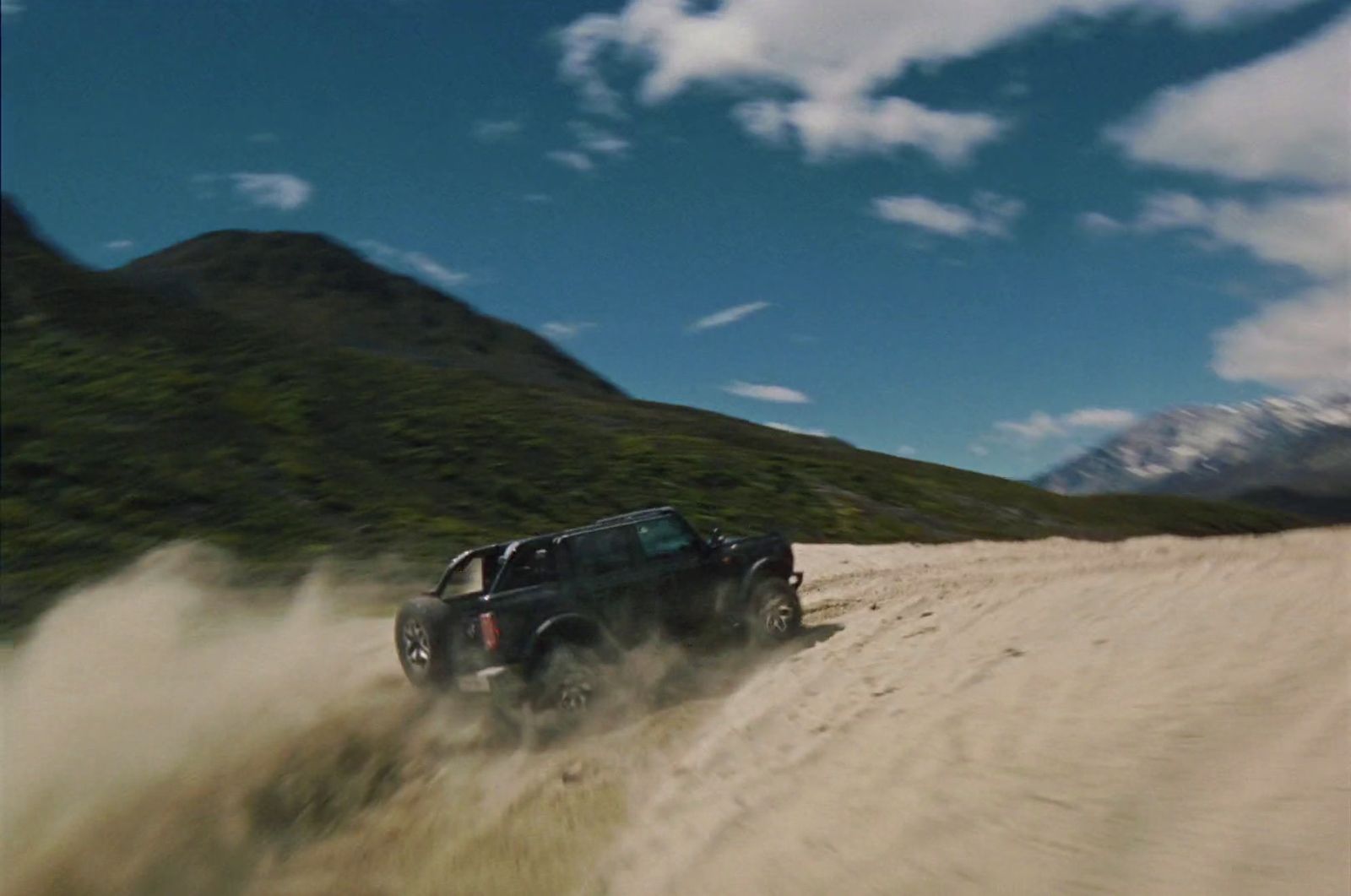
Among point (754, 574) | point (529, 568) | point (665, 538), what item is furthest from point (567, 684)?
point (754, 574)

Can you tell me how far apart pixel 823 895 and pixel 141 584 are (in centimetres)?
1171

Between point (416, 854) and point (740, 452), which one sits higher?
point (740, 452)

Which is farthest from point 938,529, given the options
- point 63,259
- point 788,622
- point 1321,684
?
point 63,259

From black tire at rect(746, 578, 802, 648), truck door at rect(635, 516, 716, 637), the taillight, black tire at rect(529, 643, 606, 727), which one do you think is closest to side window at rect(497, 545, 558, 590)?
the taillight

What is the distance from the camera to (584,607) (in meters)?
10.1

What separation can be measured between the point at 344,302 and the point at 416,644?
146770mm

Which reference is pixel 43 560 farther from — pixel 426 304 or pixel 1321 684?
pixel 426 304

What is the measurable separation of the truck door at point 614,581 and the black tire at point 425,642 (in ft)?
4.22

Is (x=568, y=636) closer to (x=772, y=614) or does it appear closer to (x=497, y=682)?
(x=497, y=682)

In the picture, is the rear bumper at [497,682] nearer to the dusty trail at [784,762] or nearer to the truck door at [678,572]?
the dusty trail at [784,762]

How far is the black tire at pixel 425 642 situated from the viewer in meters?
9.67

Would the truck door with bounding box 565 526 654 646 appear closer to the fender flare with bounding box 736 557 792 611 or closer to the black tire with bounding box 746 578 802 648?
the fender flare with bounding box 736 557 792 611

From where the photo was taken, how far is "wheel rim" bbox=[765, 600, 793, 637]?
11.6m

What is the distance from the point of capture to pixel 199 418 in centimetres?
4566
